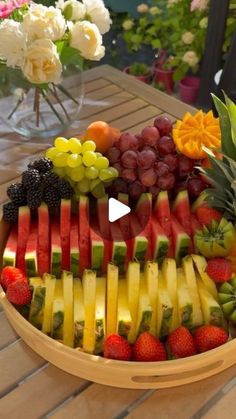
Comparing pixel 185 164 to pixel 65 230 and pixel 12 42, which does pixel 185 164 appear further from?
pixel 12 42

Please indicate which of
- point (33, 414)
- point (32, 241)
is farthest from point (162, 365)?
point (32, 241)

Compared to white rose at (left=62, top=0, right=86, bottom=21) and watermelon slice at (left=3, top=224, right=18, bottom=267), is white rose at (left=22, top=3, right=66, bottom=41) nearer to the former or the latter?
white rose at (left=62, top=0, right=86, bottom=21)

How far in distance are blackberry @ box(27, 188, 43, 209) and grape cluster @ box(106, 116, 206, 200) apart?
0.18 metres

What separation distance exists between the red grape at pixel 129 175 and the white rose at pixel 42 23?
14.3 inches

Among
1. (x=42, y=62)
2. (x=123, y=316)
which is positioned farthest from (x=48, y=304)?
A: (x=42, y=62)

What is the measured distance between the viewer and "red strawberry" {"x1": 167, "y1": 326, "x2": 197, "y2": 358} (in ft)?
2.80

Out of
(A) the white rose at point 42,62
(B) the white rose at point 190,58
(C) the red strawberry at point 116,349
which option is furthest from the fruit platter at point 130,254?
(B) the white rose at point 190,58

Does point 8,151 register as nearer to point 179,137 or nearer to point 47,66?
point 47,66

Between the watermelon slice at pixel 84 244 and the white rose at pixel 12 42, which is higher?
the white rose at pixel 12 42

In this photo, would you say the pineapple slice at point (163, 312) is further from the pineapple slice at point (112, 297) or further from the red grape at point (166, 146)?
the red grape at point (166, 146)

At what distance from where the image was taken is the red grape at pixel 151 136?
1.11 m

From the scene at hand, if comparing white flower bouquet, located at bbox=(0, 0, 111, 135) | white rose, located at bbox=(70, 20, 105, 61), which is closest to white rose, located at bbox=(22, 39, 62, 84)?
white flower bouquet, located at bbox=(0, 0, 111, 135)

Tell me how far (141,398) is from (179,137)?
1.85 feet

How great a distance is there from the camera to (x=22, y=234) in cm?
102
